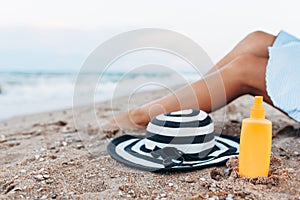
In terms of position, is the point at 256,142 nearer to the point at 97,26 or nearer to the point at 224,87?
the point at 224,87

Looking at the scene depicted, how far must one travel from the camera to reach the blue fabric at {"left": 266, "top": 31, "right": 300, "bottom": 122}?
1494mm

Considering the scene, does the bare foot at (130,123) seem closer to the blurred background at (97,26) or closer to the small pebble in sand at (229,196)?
the blurred background at (97,26)

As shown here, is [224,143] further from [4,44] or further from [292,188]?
[4,44]

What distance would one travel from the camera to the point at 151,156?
4.69 ft

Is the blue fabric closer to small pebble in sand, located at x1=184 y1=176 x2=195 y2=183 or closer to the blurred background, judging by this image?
the blurred background

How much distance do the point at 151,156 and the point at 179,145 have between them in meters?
0.14

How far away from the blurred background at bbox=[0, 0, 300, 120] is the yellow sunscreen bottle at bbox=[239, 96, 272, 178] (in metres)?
0.89

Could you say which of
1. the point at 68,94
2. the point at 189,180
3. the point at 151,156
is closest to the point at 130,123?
the point at 151,156

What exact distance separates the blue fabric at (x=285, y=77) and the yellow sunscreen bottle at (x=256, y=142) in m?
0.49

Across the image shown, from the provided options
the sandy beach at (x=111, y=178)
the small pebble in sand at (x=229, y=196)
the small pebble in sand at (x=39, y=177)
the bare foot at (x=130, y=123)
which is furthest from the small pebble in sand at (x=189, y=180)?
the bare foot at (x=130, y=123)

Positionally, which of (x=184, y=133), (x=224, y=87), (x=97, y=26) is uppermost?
(x=97, y=26)

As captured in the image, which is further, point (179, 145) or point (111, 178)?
point (179, 145)

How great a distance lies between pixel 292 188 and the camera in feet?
3.51

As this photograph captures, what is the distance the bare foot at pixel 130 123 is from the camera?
1983 mm
